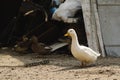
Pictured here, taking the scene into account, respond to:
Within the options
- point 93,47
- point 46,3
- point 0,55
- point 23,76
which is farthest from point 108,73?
point 46,3

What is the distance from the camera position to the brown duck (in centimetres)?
1118

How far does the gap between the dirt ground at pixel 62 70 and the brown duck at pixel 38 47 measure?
0.71 m

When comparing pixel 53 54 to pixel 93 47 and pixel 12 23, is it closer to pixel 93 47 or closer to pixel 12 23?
pixel 93 47

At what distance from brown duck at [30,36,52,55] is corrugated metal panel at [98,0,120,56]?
155 centimetres

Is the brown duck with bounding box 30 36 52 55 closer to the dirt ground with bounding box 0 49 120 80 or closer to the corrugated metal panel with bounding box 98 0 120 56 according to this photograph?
the dirt ground with bounding box 0 49 120 80

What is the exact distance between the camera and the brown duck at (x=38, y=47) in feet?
36.7

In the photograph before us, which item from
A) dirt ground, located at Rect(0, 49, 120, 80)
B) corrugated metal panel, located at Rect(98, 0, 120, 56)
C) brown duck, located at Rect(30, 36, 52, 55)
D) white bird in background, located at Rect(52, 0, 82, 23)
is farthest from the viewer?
white bird in background, located at Rect(52, 0, 82, 23)

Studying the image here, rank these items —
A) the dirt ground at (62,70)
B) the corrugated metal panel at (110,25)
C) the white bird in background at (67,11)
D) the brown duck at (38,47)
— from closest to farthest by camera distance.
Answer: the dirt ground at (62,70)
the corrugated metal panel at (110,25)
the brown duck at (38,47)
the white bird in background at (67,11)

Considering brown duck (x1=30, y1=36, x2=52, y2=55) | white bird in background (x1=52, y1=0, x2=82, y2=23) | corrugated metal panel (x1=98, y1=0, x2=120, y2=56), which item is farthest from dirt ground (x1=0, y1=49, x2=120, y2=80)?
white bird in background (x1=52, y1=0, x2=82, y2=23)

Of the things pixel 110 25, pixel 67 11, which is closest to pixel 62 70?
pixel 110 25

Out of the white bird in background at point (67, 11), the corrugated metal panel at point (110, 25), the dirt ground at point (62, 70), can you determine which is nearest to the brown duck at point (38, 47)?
the dirt ground at point (62, 70)

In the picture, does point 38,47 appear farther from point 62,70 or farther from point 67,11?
point 62,70

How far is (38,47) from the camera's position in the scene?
1138 cm

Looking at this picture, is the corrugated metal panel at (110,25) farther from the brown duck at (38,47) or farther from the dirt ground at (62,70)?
the brown duck at (38,47)
